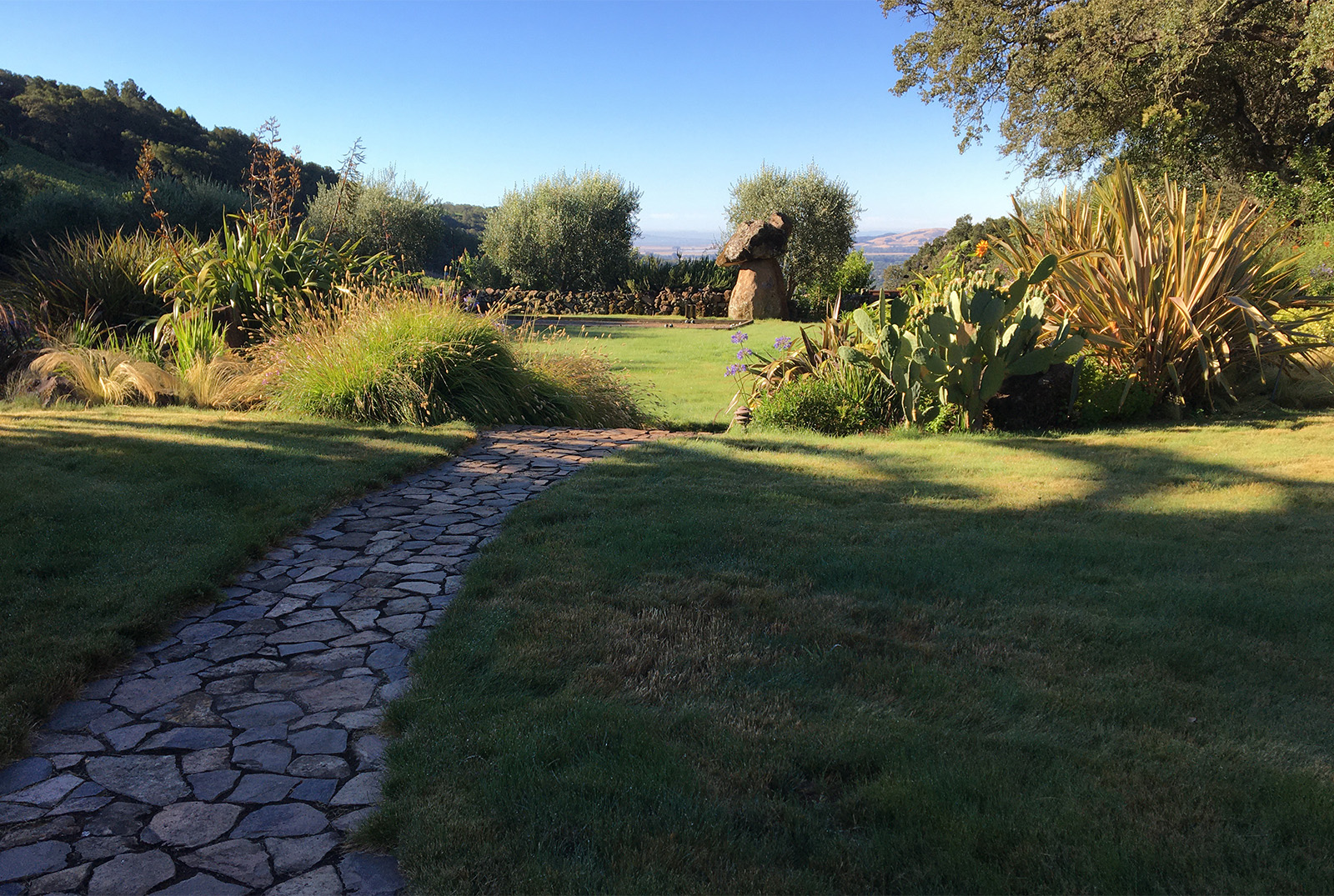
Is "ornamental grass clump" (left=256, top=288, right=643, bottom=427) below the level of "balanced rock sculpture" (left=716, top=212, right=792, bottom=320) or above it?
below

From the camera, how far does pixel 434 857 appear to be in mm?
2135

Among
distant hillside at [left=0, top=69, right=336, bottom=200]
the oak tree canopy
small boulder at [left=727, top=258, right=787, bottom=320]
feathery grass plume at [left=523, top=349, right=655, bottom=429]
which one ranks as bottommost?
feathery grass plume at [left=523, top=349, right=655, bottom=429]

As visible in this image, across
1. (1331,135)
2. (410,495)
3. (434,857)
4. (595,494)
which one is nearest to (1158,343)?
(595,494)

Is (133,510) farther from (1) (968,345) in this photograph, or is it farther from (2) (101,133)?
(2) (101,133)

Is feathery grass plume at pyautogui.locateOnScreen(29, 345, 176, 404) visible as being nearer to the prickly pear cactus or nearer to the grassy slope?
the prickly pear cactus

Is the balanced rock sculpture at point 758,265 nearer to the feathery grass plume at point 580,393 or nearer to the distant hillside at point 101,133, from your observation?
the feathery grass plume at point 580,393

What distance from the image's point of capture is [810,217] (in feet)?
95.1

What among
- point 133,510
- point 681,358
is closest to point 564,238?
point 681,358

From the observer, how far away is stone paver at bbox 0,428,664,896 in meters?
2.17

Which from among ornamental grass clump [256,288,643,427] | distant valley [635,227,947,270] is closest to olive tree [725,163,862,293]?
distant valley [635,227,947,270]

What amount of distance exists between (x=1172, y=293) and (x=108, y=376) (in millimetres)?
11036

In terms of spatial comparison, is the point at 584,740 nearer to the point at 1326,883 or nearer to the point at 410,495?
the point at 1326,883

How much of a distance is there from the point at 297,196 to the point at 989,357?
38414 millimetres

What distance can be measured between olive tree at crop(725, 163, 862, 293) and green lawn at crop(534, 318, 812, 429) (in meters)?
7.75
